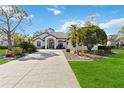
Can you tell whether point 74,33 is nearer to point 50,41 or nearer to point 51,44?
→ point 50,41

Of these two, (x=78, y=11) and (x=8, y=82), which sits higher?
(x=78, y=11)

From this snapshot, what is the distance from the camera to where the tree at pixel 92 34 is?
95.2 feet

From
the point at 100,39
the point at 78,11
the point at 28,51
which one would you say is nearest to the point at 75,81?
the point at 78,11

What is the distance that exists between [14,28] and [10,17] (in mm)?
1677

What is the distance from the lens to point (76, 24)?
3150 cm

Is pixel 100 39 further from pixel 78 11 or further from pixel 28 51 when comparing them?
pixel 78 11

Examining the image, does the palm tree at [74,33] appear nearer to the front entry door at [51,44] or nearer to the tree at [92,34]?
the tree at [92,34]

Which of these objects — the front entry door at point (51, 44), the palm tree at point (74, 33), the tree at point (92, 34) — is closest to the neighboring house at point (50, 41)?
the front entry door at point (51, 44)

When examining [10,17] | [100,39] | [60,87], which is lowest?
[60,87]

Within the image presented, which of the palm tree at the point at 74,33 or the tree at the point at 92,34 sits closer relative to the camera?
the tree at the point at 92,34

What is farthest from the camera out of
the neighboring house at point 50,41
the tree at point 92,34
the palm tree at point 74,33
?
the neighboring house at point 50,41

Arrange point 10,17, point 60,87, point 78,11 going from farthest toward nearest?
point 10,17 → point 78,11 → point 60,87

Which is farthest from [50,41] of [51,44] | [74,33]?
[74,33]

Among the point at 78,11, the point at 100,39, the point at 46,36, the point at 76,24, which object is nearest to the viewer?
the point at 78,11
